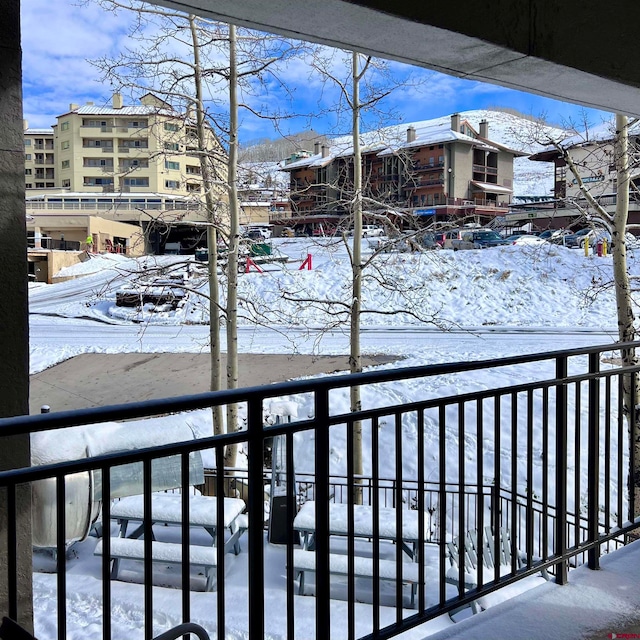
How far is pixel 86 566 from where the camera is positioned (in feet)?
20.1

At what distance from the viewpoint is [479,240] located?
1618 inches

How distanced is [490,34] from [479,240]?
39.7 meters

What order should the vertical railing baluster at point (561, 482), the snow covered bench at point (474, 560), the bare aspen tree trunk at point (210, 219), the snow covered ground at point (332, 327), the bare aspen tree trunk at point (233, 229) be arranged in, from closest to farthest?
the vertical railing baluster at point (561, 482), the snow covered ground at point (332, 327), the snow covered bench at point (474, 560), the bare aspen tree trunk at point (233, 229), the bare aspen tree trunk at point (210, 219)

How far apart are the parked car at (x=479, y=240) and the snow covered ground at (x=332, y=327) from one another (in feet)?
15.4

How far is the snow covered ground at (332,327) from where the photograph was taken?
212 inches

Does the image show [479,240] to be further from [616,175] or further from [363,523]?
[363,523]

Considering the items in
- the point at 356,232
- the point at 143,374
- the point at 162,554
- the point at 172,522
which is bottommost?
the point at 172,522

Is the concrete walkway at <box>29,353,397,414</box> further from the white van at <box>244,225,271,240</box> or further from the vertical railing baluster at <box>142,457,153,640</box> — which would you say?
the vertical railing baluster at <box>142,457,153,640</box>

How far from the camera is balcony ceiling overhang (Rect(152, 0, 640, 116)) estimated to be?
7.99 feet

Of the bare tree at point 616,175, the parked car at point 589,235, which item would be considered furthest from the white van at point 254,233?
the parked car at point 589,235

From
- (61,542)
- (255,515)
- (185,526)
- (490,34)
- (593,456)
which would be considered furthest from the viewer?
(593,456)


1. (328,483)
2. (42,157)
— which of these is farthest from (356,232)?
(42,157)

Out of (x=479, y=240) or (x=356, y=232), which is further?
(x=479, y=240)

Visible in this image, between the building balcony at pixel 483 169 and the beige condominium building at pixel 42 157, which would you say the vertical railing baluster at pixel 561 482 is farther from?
the beige condominium building at pixel 42 157
